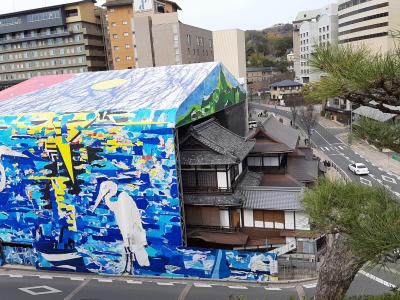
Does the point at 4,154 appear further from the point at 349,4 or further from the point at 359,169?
the point at 349,4

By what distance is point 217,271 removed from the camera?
19578 mm

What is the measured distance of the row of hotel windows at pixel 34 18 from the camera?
67375 mm

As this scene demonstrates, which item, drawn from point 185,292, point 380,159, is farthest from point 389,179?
point 185,292

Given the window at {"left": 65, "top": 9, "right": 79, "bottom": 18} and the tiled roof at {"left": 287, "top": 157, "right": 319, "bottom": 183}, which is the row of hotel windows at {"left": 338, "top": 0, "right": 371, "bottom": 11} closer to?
the tiled roof at {"left": 287, "top": 157, "right": 319, "bottom": 183}

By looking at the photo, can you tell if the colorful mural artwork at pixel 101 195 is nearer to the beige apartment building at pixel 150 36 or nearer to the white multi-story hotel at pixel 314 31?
the beige apartment building at pixel 150 36

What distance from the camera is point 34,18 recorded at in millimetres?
68750

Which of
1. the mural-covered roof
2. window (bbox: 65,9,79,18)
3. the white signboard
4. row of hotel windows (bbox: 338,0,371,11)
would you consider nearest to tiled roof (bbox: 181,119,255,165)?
the mural-covered roof

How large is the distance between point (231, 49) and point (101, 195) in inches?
1734

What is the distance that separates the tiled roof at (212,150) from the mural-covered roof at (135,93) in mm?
925

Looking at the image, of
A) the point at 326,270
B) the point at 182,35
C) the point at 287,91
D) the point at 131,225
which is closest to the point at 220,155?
the point at 131,225

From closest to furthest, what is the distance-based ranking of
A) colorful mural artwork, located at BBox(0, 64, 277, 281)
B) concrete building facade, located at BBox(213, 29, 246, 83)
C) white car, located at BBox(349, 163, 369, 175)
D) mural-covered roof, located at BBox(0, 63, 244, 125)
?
colorful mural artwork, located at BBox(0, 64, 277, 281), mural-covered roof, located at BBox(0, 63, 244, 125), white car, located at BBox(349, 163, 369, 175), concrete building facade, located at BBox(213, 29, 246, 83)

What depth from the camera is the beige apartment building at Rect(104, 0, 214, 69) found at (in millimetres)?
55375

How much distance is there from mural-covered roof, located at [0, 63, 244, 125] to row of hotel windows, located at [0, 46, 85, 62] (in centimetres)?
4114

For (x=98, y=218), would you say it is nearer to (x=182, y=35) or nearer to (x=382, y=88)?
(x=382, y=88)
